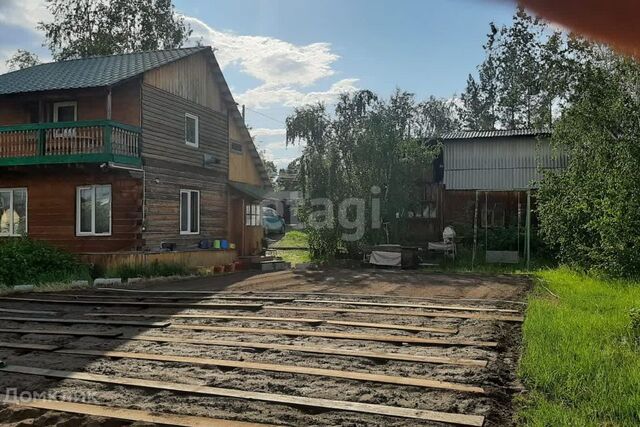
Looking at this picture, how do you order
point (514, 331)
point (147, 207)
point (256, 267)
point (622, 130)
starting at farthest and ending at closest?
point (256, 267), point (147, 207), point (622, 130), point (514, 331)

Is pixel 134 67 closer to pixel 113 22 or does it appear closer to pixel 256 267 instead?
pixel 256 267

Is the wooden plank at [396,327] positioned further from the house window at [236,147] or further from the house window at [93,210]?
the house window at [236,147]

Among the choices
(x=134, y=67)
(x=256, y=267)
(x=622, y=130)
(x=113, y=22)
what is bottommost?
(x=256, y=267)

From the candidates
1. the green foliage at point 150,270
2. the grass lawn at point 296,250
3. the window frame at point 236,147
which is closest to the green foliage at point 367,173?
the grass lawn at point 296,250

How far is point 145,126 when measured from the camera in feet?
54.5

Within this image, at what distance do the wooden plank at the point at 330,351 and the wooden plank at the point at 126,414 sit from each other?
6.95ft

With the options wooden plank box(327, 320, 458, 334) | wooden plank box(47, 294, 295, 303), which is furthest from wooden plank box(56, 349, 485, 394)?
wooden plank box(47, 294, 295, 303)

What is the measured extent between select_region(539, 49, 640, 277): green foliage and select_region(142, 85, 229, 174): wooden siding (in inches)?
442

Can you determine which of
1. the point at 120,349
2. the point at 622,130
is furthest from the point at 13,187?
the point at 622,130

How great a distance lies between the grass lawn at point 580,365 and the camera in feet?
13.1

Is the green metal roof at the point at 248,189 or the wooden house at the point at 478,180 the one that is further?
the wooden house at the point at 478,180

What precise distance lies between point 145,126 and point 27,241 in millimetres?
4543

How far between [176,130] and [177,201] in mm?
2314

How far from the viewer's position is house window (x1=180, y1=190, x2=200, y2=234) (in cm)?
1842
